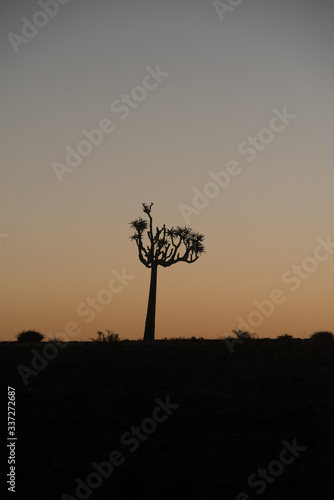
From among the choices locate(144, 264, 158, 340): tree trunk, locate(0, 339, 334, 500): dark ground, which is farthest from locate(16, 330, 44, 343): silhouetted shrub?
locate(0, 339, 334, 500): dark ground

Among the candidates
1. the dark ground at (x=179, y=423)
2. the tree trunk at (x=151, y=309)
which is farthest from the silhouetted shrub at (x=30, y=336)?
the dark ground at (x=179, y=423)

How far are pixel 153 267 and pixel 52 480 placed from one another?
29.1m

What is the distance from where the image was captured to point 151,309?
38.5 meters

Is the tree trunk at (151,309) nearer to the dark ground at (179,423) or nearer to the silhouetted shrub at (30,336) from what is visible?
the silhouetted shrub at (30,336)

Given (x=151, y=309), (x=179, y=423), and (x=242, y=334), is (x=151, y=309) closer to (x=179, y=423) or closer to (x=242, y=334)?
(x=242, y=334)

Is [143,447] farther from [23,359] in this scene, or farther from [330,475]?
[23,359]

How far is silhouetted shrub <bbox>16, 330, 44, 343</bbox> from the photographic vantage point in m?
34.8

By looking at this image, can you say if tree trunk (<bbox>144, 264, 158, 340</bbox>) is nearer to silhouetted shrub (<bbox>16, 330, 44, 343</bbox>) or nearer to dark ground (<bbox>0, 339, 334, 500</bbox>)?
silhouetted shrub (<bbox>16, 330, 44, 343</bbox>)

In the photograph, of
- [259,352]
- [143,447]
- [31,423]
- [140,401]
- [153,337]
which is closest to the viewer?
[143,447]

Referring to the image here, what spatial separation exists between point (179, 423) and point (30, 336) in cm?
2261

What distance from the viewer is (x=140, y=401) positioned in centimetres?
1587

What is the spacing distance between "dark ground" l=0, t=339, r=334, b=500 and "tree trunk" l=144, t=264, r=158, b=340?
1458 centimetres

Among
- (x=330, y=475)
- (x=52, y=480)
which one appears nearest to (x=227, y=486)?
(x=330, y=475)

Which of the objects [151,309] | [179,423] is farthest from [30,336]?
[179,423]
